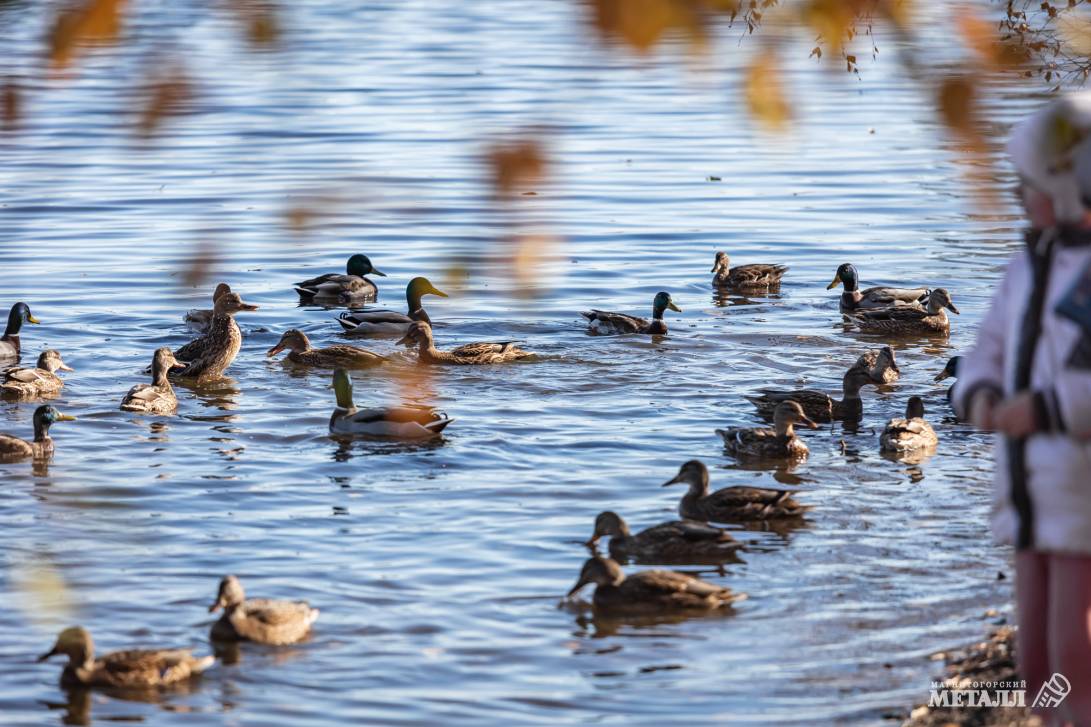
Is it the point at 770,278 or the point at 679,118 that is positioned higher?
the point at 679,118

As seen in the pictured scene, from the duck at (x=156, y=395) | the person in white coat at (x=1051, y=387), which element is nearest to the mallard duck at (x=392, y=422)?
the duck at (x=156, y=395)

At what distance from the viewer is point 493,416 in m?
13.2

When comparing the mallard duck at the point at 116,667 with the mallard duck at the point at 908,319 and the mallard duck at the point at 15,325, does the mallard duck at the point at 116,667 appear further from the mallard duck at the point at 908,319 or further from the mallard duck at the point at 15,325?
the mallard duck at the point at 908,319

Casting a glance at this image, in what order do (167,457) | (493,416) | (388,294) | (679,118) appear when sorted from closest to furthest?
(167,457)
(493,416)
(388,294)
(679,118)

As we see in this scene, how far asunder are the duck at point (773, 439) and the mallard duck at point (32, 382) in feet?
18.4

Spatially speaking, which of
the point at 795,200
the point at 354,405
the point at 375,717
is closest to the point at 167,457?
the point at 354,405

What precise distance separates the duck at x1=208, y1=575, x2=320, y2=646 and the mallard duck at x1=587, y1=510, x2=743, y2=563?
204 cm

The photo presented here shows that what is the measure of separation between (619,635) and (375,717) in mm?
1577

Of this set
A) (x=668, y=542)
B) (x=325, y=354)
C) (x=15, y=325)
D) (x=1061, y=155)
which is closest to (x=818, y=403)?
(x=668, y=542)

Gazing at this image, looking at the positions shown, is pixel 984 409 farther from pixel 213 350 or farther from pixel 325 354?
pixel 213 350

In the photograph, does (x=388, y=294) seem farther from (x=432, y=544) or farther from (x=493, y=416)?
(x=432, y=544)

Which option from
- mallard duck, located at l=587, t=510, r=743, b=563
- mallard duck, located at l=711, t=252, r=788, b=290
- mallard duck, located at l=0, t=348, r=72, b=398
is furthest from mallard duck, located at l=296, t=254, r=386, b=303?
mallard duck, located at l=587, t=510, r=743, b=563

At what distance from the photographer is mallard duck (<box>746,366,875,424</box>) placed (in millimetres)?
12859

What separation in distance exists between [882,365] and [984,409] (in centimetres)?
978
